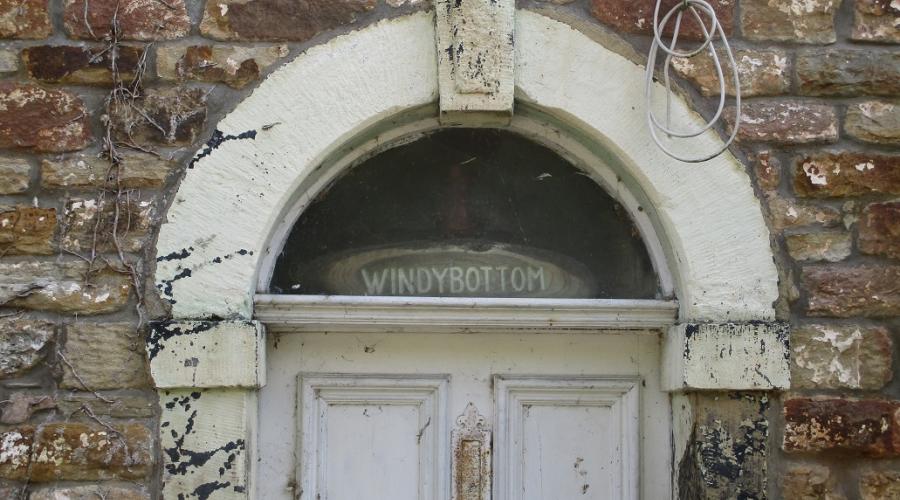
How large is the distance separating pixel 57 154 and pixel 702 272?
6.47ft

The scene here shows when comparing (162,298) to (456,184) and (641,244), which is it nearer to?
(456,184)

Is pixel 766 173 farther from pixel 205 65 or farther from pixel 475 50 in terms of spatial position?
pixel 205 65

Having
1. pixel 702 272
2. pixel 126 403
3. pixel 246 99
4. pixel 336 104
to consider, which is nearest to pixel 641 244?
pixel 702 272

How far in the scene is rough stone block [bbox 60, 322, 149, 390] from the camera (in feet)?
8.61

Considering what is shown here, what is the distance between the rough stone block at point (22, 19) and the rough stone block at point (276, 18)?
0.48 m

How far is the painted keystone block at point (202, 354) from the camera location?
2.60 metres

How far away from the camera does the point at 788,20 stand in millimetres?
2824

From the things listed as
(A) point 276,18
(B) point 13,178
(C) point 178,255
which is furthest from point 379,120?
(B) point 13,178

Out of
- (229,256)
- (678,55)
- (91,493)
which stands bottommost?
(91,493)

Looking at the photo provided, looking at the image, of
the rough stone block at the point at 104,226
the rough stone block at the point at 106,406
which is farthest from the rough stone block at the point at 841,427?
the rough stone block at the point at 104,226

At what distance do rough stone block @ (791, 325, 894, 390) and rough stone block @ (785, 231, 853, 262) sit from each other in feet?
0.70

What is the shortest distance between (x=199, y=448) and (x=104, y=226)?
0.71 meters

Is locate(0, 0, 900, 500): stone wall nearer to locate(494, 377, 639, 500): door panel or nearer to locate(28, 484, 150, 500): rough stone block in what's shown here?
locate(28, 484, 150, 500): rough stone block

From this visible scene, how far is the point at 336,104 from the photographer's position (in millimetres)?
2717
